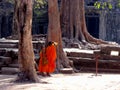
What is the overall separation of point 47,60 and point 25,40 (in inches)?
107

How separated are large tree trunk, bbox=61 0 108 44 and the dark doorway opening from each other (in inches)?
345

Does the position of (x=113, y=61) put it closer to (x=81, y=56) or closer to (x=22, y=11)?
(x=81, y=56)

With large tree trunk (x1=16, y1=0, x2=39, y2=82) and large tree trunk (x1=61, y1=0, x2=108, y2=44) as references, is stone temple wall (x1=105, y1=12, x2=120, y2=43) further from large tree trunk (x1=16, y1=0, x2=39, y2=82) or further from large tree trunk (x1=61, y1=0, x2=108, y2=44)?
large tree trunk (x1=16, y1=0, x2=39, y2=82)

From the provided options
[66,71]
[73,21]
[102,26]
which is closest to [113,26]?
[102,26]

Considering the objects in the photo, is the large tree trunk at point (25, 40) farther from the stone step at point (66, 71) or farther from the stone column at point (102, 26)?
the stone column at point (102, 26)

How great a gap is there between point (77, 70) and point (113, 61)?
1.60m

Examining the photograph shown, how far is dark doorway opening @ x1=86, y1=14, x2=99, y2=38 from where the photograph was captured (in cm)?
3044

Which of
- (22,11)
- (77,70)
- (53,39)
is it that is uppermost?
(22,11)

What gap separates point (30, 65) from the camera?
448 inches

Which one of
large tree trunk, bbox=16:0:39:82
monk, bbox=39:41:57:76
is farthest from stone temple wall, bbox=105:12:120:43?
large tree trunk, bbox=16:0:39:82

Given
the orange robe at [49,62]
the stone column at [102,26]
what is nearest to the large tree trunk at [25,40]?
the orange robe at [49,62]

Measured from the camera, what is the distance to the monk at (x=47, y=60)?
44.6 ft

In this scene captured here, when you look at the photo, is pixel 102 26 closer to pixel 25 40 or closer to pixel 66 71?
pixel 66 71

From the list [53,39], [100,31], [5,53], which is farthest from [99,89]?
[100,31]
